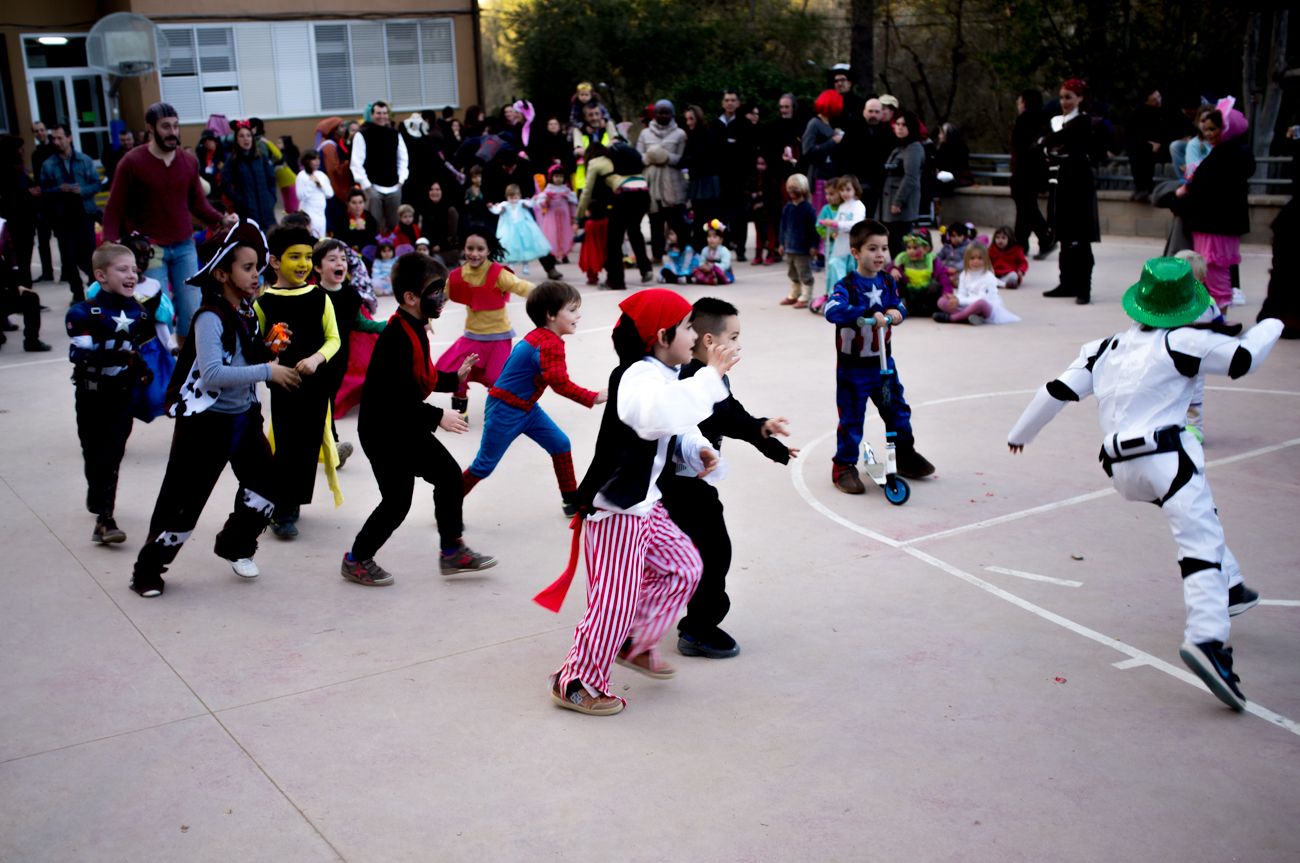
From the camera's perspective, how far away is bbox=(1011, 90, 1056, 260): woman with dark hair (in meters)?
15.6

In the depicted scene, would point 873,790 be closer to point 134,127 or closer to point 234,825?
point 234,825

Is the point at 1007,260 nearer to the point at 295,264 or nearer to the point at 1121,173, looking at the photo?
the point at 1121,173

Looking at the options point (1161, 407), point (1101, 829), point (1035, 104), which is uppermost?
point (1035, 104)

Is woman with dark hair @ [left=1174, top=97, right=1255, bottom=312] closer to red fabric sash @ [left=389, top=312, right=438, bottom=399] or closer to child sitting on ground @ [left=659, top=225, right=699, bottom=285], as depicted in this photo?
child sitting on ground @ [left=659, top=225, right=699, bottom=285]

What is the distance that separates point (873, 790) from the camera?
407cm

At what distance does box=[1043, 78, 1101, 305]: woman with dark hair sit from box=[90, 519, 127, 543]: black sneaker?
9609 mm

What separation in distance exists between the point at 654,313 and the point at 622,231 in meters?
10.2

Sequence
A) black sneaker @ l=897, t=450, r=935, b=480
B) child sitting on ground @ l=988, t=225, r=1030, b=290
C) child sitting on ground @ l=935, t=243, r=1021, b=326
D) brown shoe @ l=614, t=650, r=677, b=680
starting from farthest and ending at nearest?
child sitting on ground @ l=988, t=225, r=1030, b=290 < child sitting on ground @ l=935, t=243, r=1021, b=326 < black sneaker @ l=897, t=450, r=935, b=480 < brown shoe @ l=614, t=650, r=677, b=680

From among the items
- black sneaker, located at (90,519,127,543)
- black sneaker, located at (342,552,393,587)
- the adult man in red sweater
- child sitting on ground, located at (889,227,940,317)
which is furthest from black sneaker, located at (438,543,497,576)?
child sitting on ground, located at (889,227,940,317)

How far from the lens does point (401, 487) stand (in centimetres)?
585

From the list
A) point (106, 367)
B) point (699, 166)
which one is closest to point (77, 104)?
point (699, 166)

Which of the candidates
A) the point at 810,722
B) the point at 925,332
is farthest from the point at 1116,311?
the point at 810,722

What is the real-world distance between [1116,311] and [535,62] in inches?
732

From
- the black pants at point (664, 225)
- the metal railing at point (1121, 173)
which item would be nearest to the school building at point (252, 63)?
the metal railing at point (1121, 173)
